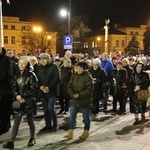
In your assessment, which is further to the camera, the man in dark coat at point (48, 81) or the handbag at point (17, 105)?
A: the man in dark coat at point (48, 81)

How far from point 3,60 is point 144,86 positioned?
4.07 meters

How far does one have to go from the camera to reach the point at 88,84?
725 cm

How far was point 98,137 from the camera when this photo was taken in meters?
7.55

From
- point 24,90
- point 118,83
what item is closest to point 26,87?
point 24,90

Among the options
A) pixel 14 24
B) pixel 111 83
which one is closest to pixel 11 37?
pixel 14 24

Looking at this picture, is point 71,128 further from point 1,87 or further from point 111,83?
point 111,83

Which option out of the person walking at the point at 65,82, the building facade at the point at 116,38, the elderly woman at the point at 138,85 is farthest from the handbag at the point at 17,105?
the building facade at the point at 116,38

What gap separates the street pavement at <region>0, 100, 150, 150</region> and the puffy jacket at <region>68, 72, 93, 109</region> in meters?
0.82

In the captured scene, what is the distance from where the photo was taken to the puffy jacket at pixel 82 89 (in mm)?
7234

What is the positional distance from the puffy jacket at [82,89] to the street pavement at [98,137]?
821mm

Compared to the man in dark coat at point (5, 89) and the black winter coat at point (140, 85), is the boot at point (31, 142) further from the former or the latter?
the black winter coat at point (140, 85)

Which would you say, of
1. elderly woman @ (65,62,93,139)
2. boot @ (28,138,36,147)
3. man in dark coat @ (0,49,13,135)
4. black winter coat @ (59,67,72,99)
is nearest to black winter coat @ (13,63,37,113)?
man in dark coat @ (0,49,13,135)

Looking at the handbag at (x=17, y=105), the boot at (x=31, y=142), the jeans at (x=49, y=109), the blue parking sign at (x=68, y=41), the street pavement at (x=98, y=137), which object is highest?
the blue parking sign at (x=68, y=41)

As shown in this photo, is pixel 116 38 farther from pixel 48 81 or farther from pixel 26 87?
pixel 26 87
